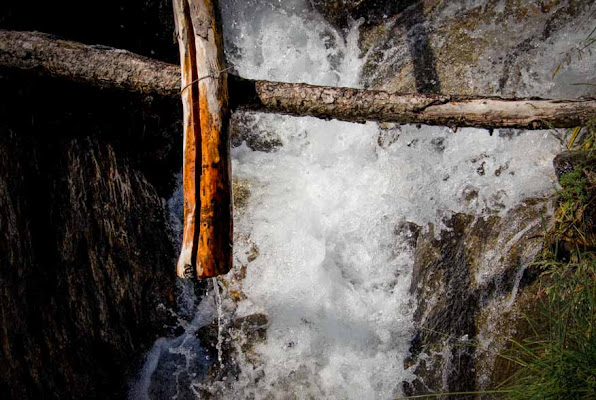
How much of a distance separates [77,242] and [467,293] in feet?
8.01

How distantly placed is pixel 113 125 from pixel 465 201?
2491 millimetres

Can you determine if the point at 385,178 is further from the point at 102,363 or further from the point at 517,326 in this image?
the point at 102,363

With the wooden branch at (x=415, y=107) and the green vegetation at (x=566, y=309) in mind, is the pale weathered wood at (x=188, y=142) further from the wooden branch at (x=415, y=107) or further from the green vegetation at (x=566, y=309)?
the green vegetation at (x=566, y=309)

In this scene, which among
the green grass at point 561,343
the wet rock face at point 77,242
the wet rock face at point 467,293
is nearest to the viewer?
the green grass at point 561,343

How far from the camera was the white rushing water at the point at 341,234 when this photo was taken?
2658mm

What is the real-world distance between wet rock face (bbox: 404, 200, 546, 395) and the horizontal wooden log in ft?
2.54

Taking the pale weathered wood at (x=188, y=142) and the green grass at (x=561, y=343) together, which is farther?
the green grass at (x=561, y=343)

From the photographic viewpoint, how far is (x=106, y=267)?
2475 millimetres

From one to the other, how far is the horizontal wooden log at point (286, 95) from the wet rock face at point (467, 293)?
774 millimetres

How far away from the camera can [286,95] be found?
2010mm

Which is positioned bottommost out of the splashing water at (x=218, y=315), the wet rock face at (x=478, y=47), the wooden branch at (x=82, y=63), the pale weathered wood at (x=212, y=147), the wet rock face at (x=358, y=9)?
the splashing water at (x=218, y=315)

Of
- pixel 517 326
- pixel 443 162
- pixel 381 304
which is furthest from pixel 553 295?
pixel 443 162

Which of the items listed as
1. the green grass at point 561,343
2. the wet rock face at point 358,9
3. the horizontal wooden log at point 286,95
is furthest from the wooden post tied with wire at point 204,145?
the wet rock face at point 358,9

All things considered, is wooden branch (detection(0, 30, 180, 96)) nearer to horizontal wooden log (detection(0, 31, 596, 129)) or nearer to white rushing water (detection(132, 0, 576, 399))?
horizontal wooden log (detection(0, 31, 596, 129))
